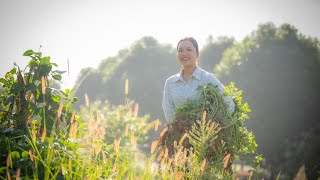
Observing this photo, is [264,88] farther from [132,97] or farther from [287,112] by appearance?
[132,97]

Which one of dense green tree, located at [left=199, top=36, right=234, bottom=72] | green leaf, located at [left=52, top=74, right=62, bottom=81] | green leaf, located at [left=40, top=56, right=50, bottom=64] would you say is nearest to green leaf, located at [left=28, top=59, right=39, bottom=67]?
green leaf, located at [left=40, top=56, right=50, bottom=64]

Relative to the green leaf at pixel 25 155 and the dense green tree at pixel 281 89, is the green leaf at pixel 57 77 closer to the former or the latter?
the green leaf at pixel 25 155

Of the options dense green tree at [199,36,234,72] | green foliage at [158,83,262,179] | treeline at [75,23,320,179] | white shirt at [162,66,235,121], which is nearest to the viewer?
green foliage at [158,83,262,179]

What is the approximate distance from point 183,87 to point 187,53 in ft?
1.60

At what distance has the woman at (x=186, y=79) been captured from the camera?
4781mm

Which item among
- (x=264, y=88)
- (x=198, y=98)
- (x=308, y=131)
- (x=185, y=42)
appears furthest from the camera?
(x=264, y=88)

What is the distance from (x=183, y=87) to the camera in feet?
16.2

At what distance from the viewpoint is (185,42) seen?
4.91 meters

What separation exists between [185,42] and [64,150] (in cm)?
278

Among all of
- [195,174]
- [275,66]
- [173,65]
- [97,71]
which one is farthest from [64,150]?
[97,71]

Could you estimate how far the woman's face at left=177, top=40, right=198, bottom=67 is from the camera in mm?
4883

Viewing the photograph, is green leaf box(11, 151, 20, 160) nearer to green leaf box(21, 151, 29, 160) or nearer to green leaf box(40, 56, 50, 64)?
green leaf box(21, 151, 29, 160)

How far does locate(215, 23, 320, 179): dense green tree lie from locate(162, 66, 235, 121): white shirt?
15.7 m

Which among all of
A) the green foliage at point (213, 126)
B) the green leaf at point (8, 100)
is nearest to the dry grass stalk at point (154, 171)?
the green foliage at point (213, 126)
